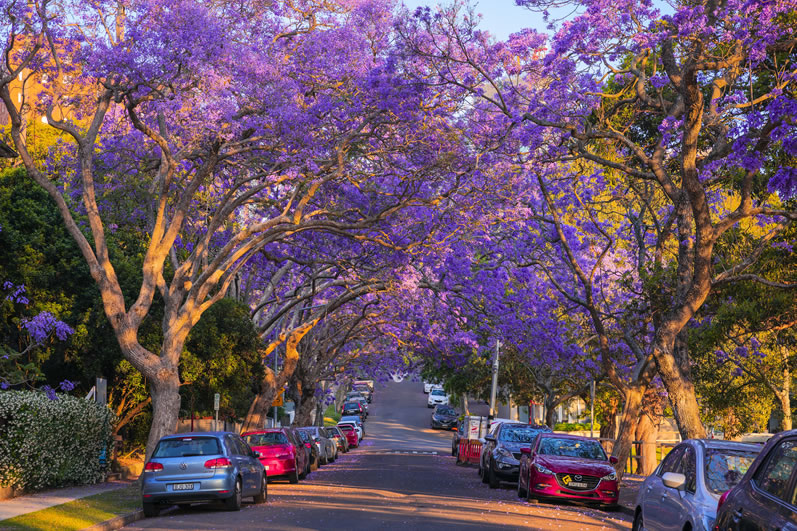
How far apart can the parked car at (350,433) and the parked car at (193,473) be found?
3634cm

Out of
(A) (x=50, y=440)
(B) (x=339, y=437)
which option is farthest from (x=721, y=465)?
(B) (x=339, y=437)

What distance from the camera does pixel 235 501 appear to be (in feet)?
59.3

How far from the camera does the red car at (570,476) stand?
791 inches

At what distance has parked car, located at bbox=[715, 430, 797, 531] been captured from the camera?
5832 millimetres

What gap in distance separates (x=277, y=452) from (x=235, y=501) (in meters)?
8.58

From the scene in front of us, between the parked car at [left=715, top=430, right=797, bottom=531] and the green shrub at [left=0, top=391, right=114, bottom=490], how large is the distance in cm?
1449

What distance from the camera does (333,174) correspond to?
881 inches

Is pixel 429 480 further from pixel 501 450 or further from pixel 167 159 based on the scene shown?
pixel 167 159

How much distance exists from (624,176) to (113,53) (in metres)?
13.3

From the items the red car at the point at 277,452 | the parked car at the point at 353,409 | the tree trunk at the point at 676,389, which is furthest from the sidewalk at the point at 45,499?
the parked car at the point at 353,409

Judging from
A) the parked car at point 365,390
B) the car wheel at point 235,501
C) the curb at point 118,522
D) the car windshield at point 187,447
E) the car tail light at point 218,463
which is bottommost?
the curb at point 118,522

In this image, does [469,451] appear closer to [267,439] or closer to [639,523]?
[267,439]

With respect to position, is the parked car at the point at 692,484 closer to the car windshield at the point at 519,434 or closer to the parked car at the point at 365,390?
the car windshield at the point at 519,434

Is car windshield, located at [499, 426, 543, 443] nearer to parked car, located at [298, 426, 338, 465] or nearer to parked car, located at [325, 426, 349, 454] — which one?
parked car, located at [298, 426, 338, 465]
